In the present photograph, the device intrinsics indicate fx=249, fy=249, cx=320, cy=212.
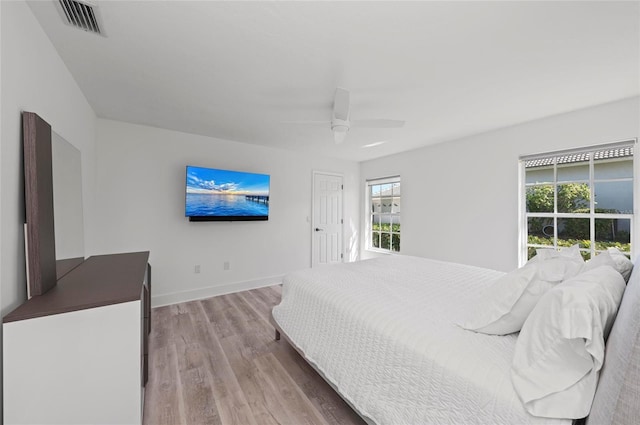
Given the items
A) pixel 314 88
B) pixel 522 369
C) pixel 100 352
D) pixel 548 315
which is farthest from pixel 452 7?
pixel 100 352

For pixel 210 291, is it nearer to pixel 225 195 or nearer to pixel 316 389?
pixel 225 195

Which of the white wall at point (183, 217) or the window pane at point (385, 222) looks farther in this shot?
the window pane at point (385, 222)

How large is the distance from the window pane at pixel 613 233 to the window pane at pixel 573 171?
493 millimetres

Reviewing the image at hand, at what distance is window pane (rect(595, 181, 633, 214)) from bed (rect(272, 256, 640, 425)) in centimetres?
162

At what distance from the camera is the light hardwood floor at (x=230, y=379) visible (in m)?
1.58

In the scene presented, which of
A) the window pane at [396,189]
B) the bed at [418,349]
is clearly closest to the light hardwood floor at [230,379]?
the bed at [418,349]

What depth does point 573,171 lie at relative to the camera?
2.80 meters

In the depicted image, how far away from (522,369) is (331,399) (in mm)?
1256

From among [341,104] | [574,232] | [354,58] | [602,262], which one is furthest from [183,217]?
[574,232]

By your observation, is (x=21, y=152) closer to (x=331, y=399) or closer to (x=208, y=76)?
(x=208, y=76)

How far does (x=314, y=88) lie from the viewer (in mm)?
2209

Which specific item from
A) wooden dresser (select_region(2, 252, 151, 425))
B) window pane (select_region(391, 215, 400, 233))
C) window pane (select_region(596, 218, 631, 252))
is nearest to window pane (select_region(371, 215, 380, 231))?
window pane (select_region(391, 215, 400, 233))

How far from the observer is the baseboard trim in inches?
131

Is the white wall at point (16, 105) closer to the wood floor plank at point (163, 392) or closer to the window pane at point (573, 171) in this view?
the wood floor plank at point (163, 392)
